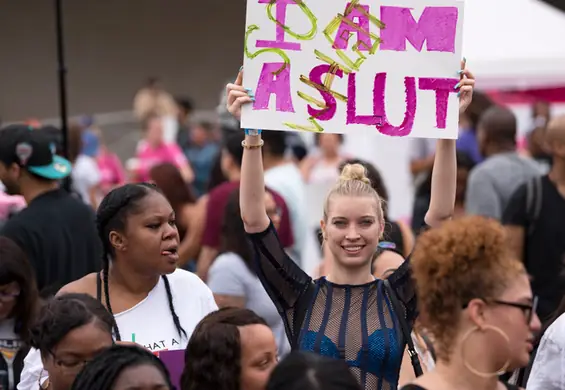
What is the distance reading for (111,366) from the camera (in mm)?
3287

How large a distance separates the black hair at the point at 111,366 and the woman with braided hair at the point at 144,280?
91 cm

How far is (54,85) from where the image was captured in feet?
65.0

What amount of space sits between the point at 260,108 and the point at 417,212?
386cm

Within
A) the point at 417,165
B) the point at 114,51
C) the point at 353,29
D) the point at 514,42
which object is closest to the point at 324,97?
the point at 353,29

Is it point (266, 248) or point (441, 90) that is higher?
point (441, 90)

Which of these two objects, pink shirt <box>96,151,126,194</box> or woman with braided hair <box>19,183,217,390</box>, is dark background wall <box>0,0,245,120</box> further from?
woman with braided hair <box>19,183,217,390</box>

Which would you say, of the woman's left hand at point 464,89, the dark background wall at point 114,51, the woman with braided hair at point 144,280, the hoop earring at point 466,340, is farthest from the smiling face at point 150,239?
the dark background wall at point 114,51

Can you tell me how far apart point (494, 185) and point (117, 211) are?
11.9 ft

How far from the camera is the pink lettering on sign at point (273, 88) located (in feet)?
14.0

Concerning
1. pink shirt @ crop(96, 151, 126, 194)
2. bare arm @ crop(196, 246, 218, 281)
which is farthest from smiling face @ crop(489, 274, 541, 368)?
pink shirt @ crop(96, 151, 126, 194)

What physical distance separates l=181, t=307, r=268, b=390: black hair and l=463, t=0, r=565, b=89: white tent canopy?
8.54 m

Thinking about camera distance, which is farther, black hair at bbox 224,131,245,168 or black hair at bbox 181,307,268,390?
black hair at bbox 224,131,245,168

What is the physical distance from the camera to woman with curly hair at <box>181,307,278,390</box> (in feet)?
11.2

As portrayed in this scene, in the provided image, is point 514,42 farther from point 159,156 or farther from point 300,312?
point 300,312
